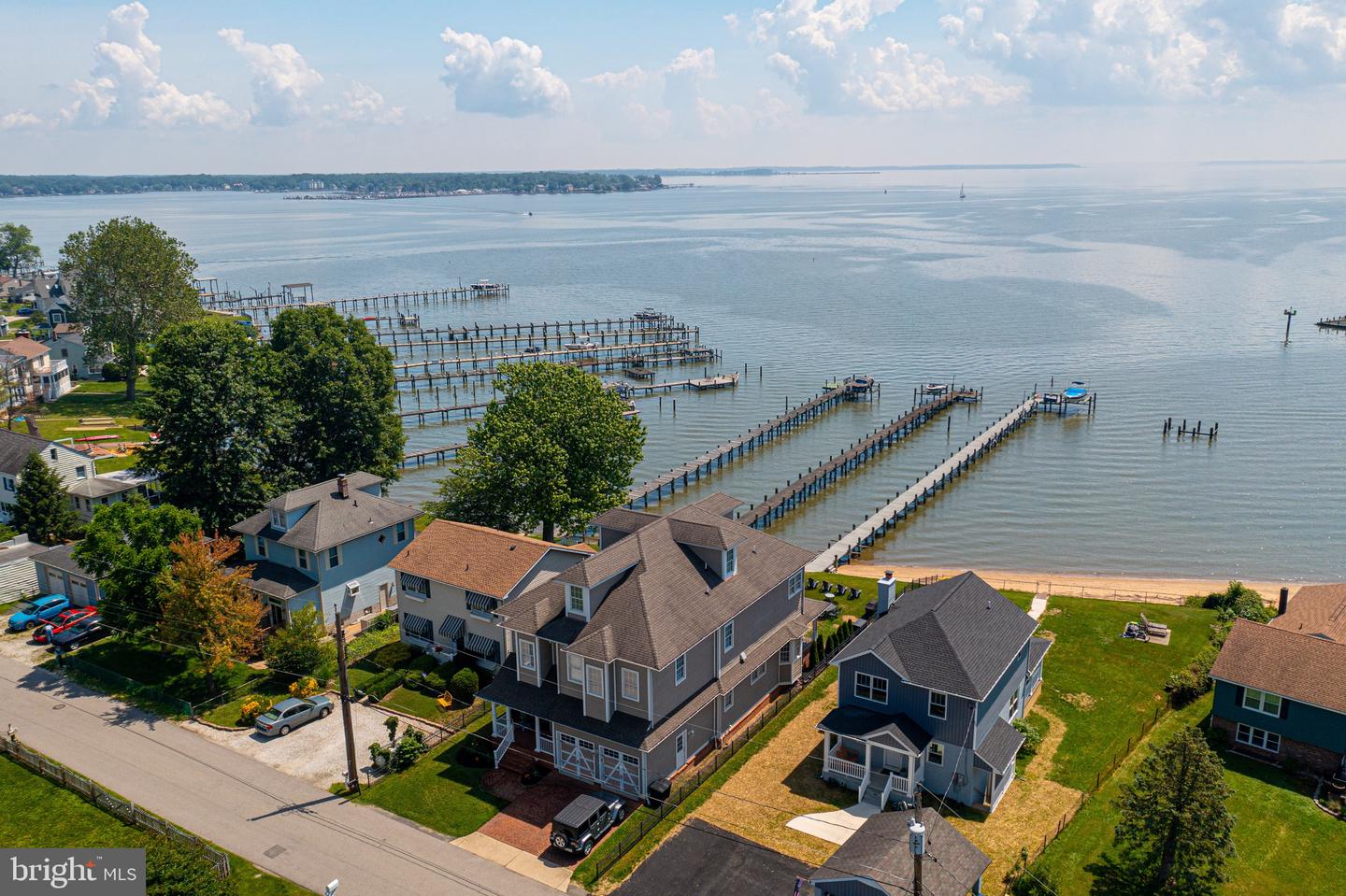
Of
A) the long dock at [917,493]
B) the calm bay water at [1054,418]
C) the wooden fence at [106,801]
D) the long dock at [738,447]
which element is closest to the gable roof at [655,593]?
the wooden fence at [106,801]

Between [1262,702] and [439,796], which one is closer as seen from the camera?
[439,796]

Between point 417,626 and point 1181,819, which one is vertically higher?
point 1181,819

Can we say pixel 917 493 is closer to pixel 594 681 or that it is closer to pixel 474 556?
pixel 474 556

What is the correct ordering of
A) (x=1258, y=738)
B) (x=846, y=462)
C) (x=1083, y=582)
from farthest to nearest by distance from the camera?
(x=846, y=462), (x=1083, y=582), (x=1258, y=738)

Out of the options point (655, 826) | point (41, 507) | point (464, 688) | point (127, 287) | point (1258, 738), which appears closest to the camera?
point (655, 826)

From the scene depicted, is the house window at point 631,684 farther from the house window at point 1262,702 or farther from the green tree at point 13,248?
the green tree at point 13,248

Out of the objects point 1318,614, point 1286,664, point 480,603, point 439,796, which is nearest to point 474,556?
point 480,603
